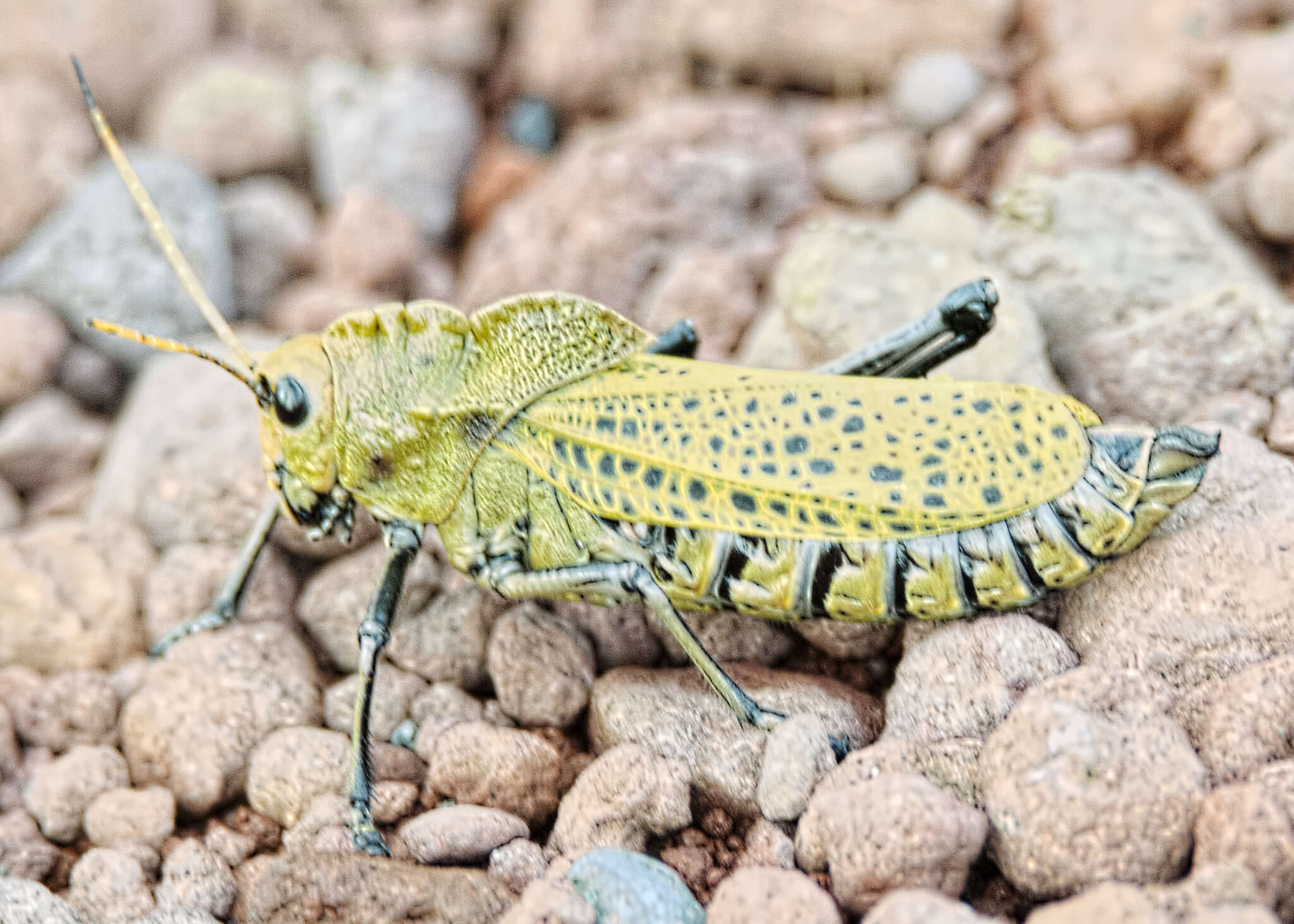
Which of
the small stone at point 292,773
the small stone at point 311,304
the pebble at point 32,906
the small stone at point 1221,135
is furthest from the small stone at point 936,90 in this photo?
the pebble at point 32,906

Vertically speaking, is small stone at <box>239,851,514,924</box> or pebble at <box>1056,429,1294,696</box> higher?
pebble at <box>1056,429,1294,696</box>

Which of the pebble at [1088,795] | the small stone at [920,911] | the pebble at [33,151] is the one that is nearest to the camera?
the small stone at [920,911]

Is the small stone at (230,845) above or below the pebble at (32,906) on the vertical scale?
below

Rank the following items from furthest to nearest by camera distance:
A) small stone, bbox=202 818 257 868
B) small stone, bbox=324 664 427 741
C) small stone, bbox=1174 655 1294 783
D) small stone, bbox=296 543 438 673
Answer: small stone, bbox=296 543 438 673
small stone, bbox=324 664 427 741
small stone, bbox=202 818 257 868
small stone, bbox=1174 655 1294 783

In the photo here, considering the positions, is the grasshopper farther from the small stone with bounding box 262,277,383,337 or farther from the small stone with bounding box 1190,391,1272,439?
the small stone with bounding box 262,277,383,337

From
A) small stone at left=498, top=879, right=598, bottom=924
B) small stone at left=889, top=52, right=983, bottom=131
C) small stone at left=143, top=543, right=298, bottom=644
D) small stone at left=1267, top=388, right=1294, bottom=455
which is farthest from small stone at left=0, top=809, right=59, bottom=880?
small stone at left=889, top=52, right=983, bottom=131

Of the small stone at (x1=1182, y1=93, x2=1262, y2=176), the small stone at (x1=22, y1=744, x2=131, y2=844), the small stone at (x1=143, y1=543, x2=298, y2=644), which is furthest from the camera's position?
the small stone at (x1=1182, y1=93, x2=1262, y2=176)

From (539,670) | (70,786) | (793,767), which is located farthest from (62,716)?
(793,767)

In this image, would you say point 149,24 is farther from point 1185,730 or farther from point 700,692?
point 1185,730

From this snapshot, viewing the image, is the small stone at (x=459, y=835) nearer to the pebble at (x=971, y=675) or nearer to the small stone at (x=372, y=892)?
the small stone at (x=372, y=892)
